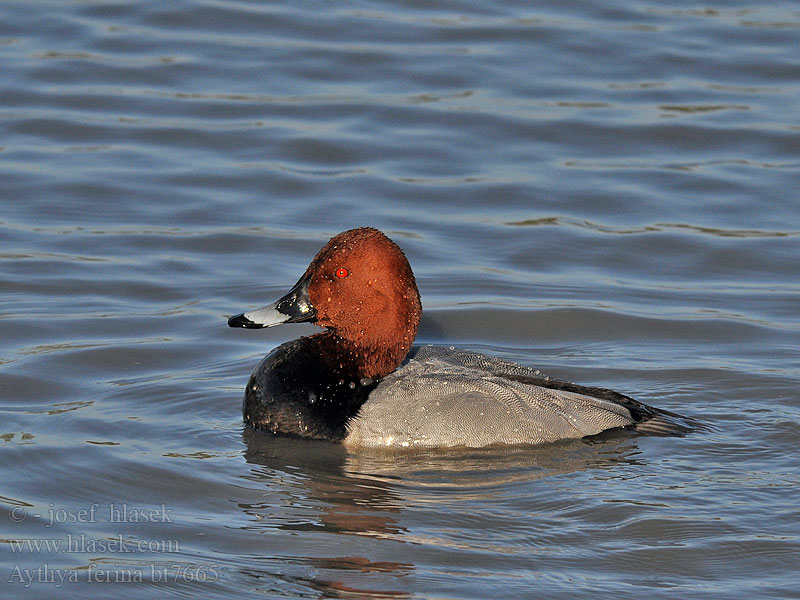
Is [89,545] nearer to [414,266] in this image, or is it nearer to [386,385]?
[386,385]

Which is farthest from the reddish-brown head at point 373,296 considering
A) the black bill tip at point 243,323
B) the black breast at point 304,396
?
the black bill tip at point 243,323

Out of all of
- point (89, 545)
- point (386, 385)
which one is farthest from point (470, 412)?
point (89, 545)

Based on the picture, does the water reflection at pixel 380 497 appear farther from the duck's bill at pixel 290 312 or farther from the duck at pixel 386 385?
the duck's bill at pixel 290 312

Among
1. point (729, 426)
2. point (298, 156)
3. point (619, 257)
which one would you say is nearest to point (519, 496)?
point (729, 426)

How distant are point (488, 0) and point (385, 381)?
8258mm

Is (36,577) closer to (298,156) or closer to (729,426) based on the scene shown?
(729,426)

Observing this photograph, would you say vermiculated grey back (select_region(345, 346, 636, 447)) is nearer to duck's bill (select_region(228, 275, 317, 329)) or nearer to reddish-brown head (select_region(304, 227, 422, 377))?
reddish-brown head (select_region(304, 227, 422, 377))

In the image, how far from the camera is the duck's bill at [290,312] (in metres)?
6.91

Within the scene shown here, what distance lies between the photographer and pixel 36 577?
5074 millimetres

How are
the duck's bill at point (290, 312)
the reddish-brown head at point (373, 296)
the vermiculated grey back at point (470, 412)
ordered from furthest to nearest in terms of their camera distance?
the duck's bill at point (290, 312) → the reddish-brown head at point (373, 296) → the vermiculated grey back at point (470, 412)
